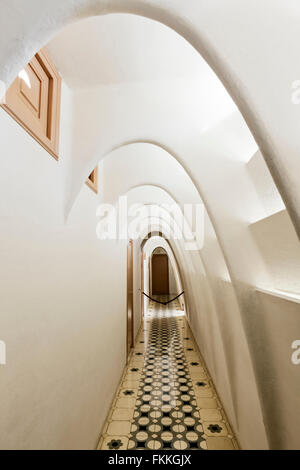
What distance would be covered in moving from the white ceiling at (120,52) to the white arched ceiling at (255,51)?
0.74 meters

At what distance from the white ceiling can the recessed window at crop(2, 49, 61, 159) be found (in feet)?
0.50

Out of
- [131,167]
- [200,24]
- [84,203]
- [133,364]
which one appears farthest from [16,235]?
[133,364]

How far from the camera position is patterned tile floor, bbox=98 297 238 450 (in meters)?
2.69

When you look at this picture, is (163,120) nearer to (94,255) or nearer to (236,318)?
(94,255)

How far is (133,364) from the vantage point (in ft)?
15.7

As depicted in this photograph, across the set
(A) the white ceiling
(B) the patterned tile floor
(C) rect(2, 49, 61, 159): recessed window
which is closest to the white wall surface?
(C) rect(2, 49, 61, 159): recessed window

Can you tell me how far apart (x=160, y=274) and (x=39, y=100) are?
14.5 m

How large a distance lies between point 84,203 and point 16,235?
46.3 inches

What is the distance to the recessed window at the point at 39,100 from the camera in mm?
1302

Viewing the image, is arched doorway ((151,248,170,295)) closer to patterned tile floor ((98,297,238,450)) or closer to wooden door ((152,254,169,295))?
wooden door ((152,254,169,295))
